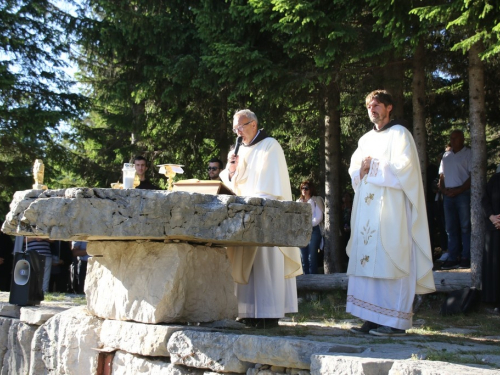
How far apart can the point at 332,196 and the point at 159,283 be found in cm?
632

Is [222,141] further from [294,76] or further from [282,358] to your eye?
[282,358]

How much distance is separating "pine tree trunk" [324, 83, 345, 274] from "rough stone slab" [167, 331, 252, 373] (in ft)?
21.0

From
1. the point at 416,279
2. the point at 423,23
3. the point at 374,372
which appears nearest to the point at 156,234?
the point at 374,372

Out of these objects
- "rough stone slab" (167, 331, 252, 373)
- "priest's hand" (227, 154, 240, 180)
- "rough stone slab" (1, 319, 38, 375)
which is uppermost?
"priest's hand" (227, 154, 240, 180)

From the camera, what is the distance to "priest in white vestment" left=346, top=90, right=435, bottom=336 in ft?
17.1

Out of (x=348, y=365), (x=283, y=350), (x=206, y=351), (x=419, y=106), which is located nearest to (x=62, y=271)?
(x=419, y=106)

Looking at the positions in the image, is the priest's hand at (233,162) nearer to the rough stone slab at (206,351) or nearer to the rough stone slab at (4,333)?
the rough stone slab at (206,351)

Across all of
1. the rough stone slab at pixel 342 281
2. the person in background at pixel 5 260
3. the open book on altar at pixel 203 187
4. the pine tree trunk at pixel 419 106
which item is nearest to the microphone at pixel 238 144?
the open book on altar at pixel 203 187

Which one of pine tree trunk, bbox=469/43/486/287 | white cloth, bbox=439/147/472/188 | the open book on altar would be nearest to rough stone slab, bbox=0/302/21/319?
the open book on altar

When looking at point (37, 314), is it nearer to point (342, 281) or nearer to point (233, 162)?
point (233, 162)

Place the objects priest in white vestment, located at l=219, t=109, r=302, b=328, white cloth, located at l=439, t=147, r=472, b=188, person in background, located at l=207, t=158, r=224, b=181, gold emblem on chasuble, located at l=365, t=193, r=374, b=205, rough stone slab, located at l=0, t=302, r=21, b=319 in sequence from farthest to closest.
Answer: white cloth, located at l=439, t=147, r=472, b=188
person in background, located at l=207, t=158, r=224, b=181
rough stone slab, located at l=0, t=302, r=21, b=319
priest in white vestment, located at l=219, t=109, r=302, b=328
gold emblem on chasuble, located at l=365, t=193, r=374, b=205

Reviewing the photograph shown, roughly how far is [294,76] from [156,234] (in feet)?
17.6

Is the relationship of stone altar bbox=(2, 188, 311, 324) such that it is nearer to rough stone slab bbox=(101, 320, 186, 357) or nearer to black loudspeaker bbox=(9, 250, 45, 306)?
rough stone slab bbox=(101, 320, 186, 357)

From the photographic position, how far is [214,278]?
5121 mm
